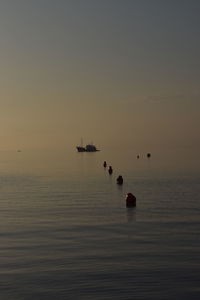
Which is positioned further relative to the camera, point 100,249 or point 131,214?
point 131,214

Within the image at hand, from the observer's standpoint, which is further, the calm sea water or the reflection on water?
the reflection on water

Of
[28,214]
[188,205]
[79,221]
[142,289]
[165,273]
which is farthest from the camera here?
[188,205]

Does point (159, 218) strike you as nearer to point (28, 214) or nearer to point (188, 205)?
point (188, 205)

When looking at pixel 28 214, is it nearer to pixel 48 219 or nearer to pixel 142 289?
pixel 48 219

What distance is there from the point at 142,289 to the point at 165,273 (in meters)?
2.41

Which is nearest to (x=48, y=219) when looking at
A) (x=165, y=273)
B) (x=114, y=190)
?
(x=165, y=273)

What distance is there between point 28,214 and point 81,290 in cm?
2219

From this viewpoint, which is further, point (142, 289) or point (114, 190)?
point (114, 190)

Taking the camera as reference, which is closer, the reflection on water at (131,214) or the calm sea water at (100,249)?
the calm sea water at (100,249)

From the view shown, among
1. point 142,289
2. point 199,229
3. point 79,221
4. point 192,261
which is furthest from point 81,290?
point 79,221

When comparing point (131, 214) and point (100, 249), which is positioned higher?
point (131, 214)

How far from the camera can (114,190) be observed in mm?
61594

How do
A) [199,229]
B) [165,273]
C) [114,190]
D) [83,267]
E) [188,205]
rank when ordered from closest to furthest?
1. [165,273]
2. [83,267]
3. [199,229]
4. [188,205]
5. [114,190]

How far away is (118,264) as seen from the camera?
72.8ft
